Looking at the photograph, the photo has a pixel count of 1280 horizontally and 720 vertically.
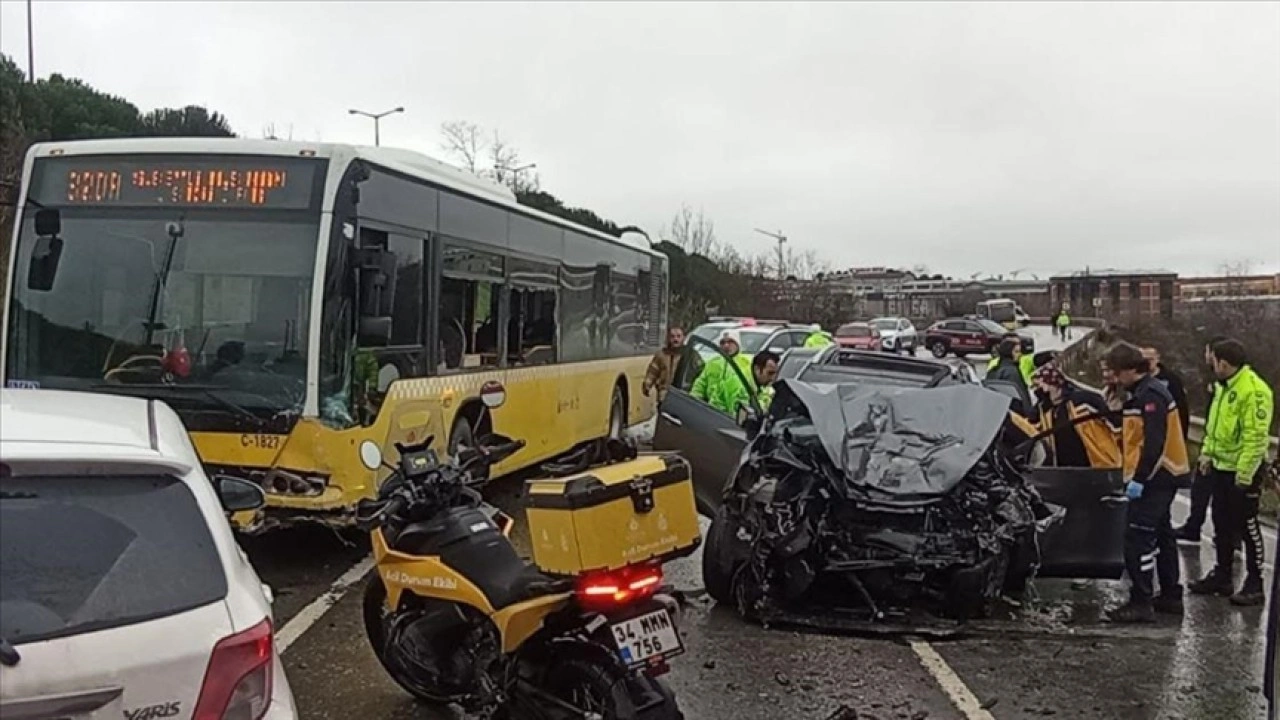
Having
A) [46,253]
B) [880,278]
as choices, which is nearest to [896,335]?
[46,253]

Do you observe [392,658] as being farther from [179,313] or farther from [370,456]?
[179,313]

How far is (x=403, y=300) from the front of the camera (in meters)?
8.99

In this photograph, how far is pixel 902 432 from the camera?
7.49 meters

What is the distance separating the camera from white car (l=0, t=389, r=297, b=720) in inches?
102

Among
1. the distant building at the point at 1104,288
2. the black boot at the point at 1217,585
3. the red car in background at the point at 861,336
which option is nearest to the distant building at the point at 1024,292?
the distant building at the point at 1104,288

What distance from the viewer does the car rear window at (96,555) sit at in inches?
103

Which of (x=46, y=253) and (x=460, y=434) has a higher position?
(x=46, y=253)

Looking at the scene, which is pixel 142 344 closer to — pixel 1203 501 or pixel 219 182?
pixel 219 182

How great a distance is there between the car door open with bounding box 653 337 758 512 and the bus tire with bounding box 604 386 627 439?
708cm

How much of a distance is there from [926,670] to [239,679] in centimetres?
443

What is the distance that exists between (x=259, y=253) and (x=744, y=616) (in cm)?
395

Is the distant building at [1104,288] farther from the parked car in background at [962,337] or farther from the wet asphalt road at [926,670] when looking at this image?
the wet asphalt road at [926,670]

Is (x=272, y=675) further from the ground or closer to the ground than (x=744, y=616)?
further from the ground

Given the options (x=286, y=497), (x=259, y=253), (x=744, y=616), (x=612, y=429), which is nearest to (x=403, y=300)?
(x=259, y=253)
